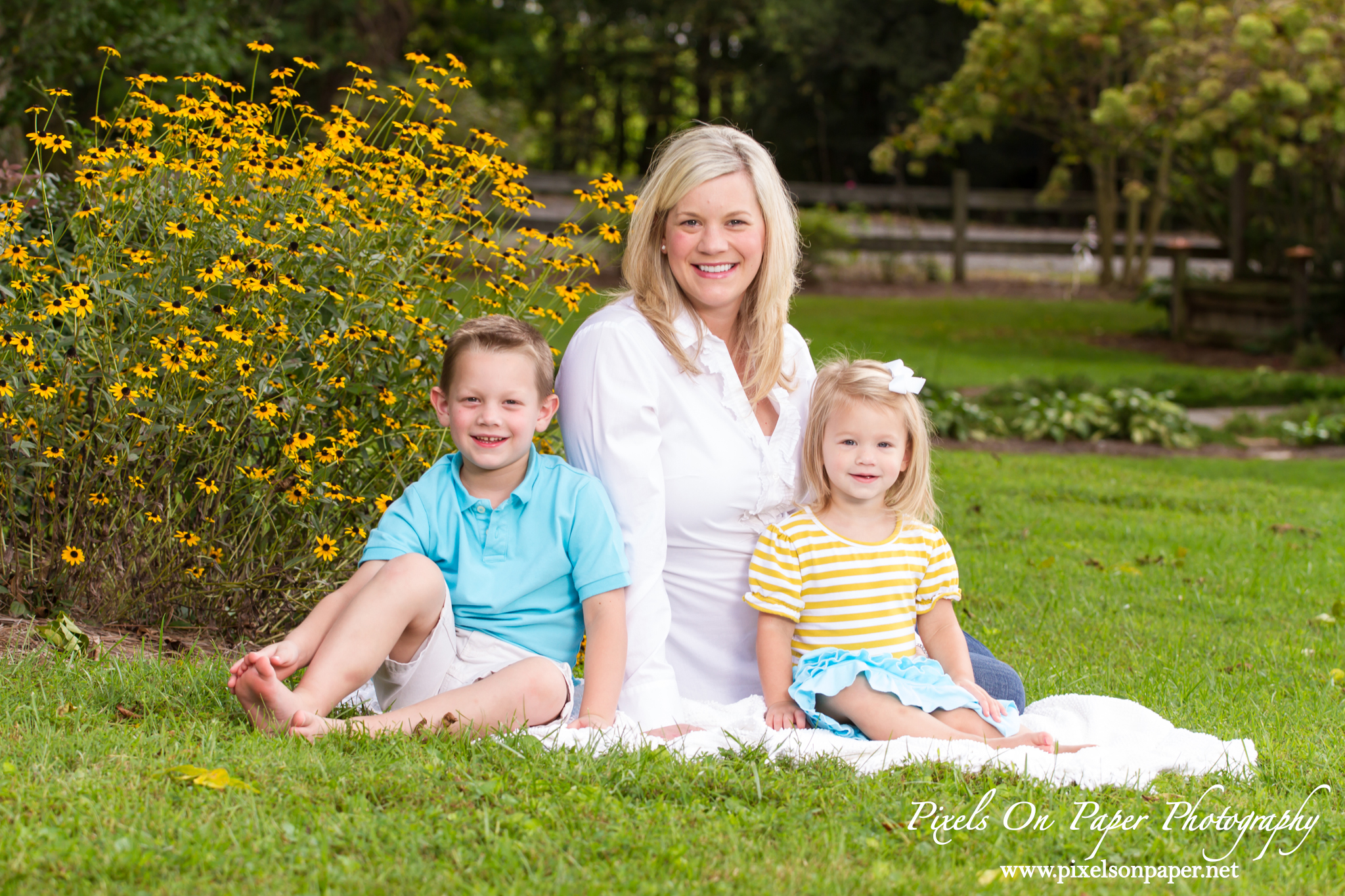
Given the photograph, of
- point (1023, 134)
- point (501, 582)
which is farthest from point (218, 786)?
point (1023, 134)

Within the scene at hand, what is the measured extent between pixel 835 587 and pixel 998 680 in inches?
19.8

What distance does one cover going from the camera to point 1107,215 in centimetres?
1942

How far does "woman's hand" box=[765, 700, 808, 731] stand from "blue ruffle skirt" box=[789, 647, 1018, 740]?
0.08 feet

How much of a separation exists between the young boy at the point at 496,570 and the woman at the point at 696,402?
114 mm

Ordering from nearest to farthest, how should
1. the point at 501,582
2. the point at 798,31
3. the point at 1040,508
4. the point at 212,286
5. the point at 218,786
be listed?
the point at 218,786
the point at 501,582
the point at 212,286
the point at 1040,508
the point at 798,31

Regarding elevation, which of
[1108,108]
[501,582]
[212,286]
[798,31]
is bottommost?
[501,582]

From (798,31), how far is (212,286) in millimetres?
22605

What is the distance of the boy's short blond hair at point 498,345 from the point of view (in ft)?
9.87

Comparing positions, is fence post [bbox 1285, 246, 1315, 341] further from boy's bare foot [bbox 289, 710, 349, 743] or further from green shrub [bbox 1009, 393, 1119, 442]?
boy's bare foot [bbox 289, 710, 349, 743]

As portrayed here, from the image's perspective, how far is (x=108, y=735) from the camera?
273 cm

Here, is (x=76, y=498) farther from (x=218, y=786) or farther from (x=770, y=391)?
(x=770, y=391)

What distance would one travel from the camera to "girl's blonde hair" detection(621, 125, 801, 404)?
3.18 m

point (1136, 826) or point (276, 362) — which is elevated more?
point (276, 362)

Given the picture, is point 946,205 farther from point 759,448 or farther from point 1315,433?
point 759,448
